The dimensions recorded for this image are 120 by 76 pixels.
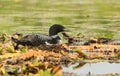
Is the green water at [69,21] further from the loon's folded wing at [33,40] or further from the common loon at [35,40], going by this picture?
the loon's folded wing at [33,40]

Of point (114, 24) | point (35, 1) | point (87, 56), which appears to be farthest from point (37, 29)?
point (35, 1)

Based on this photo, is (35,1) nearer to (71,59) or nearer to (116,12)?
(116,12)

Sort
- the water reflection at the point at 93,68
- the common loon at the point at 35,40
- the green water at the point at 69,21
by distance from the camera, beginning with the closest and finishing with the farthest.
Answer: the water reflection at the point at 93,68, the common loon at the point at 35,40, the green water at the point at 69,21

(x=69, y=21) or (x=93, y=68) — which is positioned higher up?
(x=93, y=68)

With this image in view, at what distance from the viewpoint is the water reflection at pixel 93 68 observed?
11086 millimetres

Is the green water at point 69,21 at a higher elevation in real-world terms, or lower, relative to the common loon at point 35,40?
lower

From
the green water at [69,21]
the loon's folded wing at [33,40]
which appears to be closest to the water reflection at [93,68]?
the loon's folded wing at [33,40]

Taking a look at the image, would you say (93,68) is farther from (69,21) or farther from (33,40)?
(69,21)

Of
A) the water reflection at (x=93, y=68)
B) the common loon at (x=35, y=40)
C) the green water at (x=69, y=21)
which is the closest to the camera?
the water reflection at (x=93, y=68)

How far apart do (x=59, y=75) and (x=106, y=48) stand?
4396mm

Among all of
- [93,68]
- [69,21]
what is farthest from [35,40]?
[69,21]

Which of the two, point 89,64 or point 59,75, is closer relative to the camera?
point 59,75

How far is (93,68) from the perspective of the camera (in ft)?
38.1

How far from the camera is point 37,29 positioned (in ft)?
64.1
